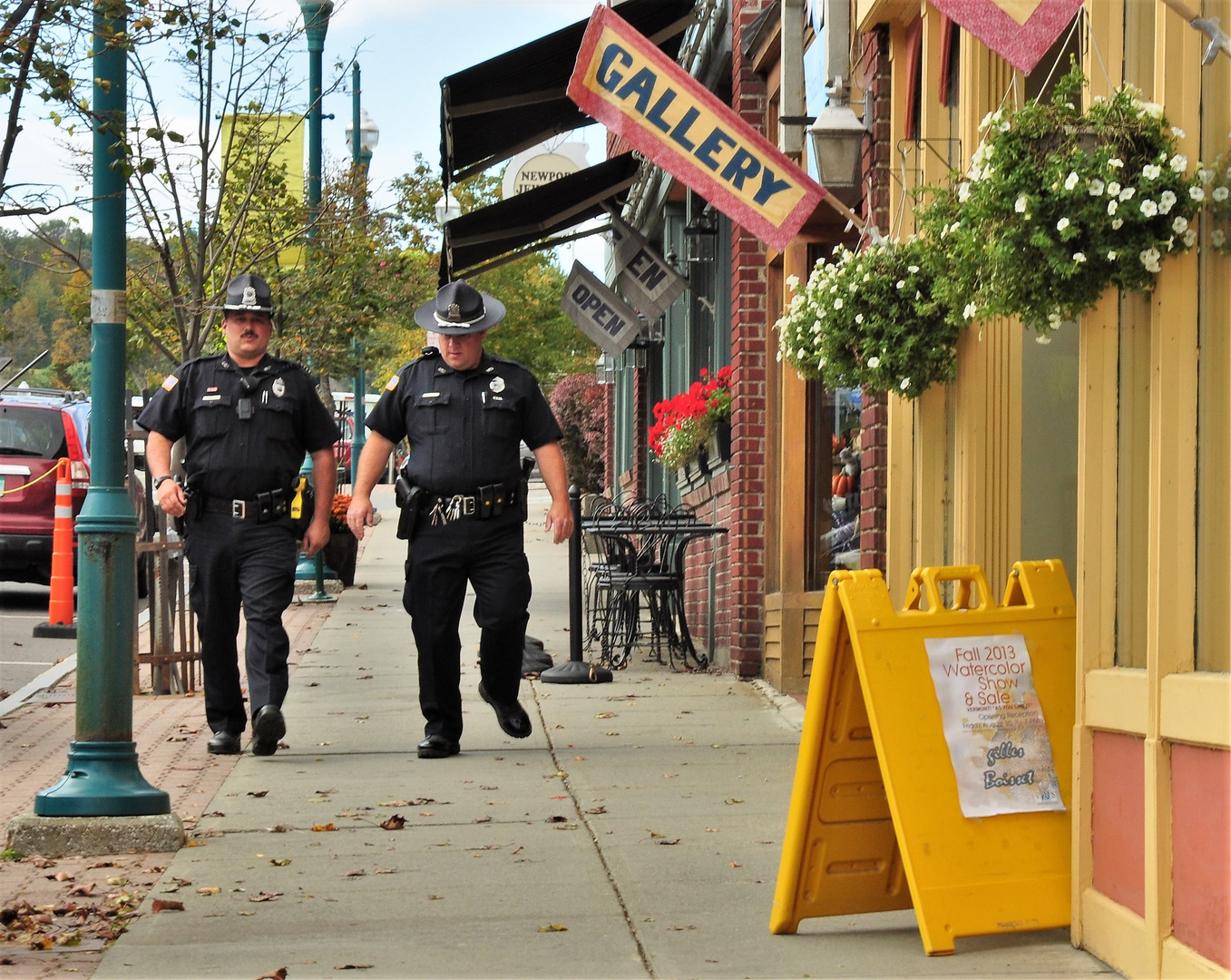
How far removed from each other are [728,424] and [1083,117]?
7367mm

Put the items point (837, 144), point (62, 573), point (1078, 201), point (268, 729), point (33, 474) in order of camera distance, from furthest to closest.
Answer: point (33, 474), point (62, 573), point (268, 729), point (837, 144), point (1078, 201)

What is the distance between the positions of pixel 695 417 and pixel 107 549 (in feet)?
20.6

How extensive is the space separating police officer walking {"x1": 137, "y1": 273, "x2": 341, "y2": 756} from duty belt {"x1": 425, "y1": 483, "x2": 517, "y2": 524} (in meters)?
0.62

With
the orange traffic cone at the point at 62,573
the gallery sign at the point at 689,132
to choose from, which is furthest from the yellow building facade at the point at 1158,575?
the orange traffic cone at the point at 62,573

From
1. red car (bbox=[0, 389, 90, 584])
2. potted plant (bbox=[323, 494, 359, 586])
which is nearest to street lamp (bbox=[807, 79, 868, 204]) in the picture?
red car (bbox=[0, 389, 90, 584])

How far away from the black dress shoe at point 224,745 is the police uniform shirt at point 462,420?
1.50 meters

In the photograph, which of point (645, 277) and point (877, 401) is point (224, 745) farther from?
point (645, 277)

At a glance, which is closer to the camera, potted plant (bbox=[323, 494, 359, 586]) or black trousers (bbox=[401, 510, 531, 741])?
black trousers (bbox=[401, 510, 531, 741])

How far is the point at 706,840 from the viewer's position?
5.97m

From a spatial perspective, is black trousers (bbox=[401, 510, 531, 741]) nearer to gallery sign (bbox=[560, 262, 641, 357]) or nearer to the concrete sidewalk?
the concrete sidewalk

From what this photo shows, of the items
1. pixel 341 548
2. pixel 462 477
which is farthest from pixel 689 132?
pixel 341 548

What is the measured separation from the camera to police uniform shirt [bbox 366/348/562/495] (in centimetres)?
744

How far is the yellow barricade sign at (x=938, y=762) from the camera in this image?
4.45 meters

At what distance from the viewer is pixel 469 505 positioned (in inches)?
293
